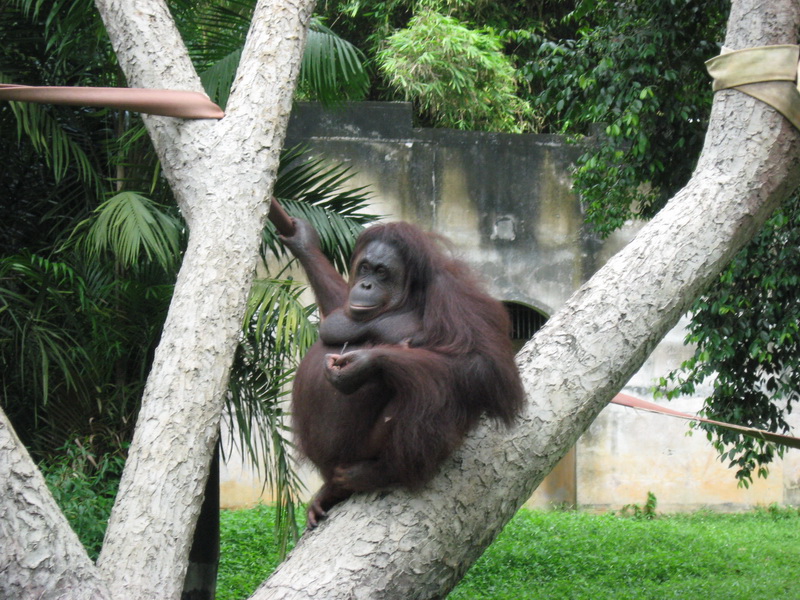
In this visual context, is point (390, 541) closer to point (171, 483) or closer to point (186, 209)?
point (171, 483)

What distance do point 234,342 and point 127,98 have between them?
73 cm

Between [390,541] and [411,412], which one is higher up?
[411,412]

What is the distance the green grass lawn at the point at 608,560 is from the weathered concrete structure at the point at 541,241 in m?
0.63

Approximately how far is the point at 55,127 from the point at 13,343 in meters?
1.07

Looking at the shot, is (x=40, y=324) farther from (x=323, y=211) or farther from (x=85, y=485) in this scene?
(x=323, y=211)

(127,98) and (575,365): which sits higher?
(127,98)

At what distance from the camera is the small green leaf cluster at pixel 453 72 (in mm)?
9258

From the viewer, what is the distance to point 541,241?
8219 mm

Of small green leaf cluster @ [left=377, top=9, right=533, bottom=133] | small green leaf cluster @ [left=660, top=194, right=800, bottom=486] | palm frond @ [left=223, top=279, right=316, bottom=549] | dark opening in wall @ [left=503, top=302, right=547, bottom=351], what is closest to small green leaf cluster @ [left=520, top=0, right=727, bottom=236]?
small green leaf cluster @ [left=660, top=194, right=800, bottom=486]

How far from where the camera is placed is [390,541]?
87.0 inches

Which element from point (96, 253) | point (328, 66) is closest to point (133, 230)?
point (96, 253)

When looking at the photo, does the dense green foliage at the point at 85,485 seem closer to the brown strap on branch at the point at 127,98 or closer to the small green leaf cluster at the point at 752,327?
the brown strap on branch at the point at 127,98

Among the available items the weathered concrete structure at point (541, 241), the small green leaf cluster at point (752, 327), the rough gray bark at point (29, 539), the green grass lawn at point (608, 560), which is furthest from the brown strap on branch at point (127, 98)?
the weathered concrete structure at point (541, 241)

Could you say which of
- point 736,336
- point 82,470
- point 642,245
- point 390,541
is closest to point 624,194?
point 736,336
